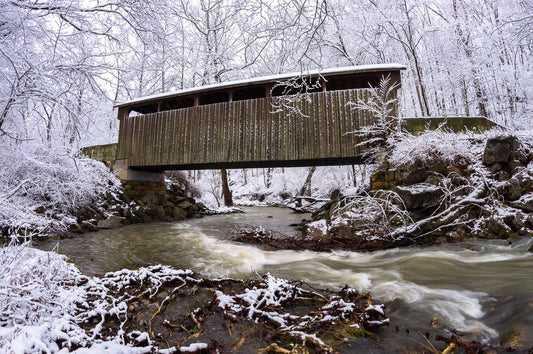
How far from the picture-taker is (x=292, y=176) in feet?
82.5

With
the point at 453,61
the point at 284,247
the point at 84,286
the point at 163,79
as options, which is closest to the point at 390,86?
the point at 284,247

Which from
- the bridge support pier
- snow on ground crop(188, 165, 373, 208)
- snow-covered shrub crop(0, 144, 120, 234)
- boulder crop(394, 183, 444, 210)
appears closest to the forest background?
snow-covered shrub crop(0, 144, 120, 234)

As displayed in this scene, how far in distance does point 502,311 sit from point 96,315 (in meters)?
3.51

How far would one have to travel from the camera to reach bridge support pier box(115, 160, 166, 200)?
35.7ft

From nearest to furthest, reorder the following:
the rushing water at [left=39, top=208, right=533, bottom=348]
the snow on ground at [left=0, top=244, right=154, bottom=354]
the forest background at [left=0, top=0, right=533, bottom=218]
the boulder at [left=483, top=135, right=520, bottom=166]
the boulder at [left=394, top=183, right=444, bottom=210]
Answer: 1. the snow on ground at [left=0, top=244, right=154, bottom=354]
2. the rushing water at [left=39, top=208, right=533, bottom=348]
3. the forest background at [left=0, top=0, right=533, bottom=218]
4. the boulder at [left=483, top=135, right=520, bottom=166]
5. the boulder at [left=394, top=183, right=444, bottom=210]

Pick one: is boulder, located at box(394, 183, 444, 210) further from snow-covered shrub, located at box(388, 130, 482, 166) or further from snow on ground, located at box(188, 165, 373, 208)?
snow on ground, located at box(188, 165, 373, 208)

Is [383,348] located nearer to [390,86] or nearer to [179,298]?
[179,298]


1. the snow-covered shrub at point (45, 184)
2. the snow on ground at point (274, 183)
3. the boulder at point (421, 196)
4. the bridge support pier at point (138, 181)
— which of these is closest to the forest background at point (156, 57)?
the snow-covered shrub at point (45, 184)

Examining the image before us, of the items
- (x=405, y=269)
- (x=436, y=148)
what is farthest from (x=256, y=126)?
(x=405, y=269)

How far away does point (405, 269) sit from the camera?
3.66 metres

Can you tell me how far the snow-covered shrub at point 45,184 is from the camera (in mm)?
6180

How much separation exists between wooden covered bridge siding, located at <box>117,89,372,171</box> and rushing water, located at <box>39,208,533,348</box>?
3.82 m

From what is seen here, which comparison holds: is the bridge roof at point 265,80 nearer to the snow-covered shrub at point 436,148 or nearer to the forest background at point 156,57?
the forest background at point 156,57

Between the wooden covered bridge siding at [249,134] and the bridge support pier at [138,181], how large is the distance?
351mm
